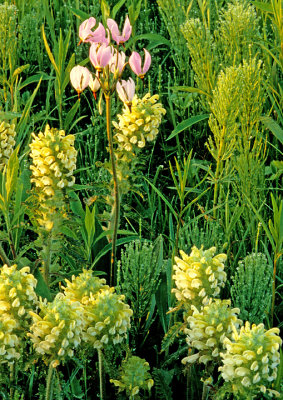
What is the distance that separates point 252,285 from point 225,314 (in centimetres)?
48

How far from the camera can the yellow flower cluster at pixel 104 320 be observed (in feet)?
4.38

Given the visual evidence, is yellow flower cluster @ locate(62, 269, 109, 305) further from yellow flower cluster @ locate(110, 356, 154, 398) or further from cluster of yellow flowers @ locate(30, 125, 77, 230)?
cluster of yellow flowers @ locate(30, 125, 77, 230)

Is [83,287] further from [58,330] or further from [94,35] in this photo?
[94,35]

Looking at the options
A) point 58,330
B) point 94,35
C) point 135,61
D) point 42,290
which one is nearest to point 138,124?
point 135,61

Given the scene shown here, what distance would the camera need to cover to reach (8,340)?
1.27 meters

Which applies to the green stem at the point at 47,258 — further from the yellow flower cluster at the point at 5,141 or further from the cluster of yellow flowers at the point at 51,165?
the yellow flower cluster at the point at 5,141

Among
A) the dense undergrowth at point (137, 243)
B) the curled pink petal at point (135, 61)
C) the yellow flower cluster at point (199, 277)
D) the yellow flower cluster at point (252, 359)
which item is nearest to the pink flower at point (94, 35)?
the dense undergrowth at point (137, 243)

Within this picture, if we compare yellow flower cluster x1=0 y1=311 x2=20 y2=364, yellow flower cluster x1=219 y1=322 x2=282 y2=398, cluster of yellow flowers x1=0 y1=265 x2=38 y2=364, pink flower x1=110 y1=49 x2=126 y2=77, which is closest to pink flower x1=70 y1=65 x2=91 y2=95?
pink flower x1=110 y1=49 x2=126 y2=77

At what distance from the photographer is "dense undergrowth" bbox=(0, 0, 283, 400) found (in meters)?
1.34

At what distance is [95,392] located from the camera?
1.75 meters

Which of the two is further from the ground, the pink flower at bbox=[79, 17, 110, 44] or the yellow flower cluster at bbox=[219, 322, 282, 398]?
the pink flower at bbox=[79, 17, 110, 44]

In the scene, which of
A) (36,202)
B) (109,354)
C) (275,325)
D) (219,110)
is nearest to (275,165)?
(219,110)

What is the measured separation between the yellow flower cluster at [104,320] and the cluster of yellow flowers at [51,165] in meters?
0.40

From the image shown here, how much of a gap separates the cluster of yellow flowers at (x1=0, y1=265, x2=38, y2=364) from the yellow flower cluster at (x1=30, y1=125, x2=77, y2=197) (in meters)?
0.34
